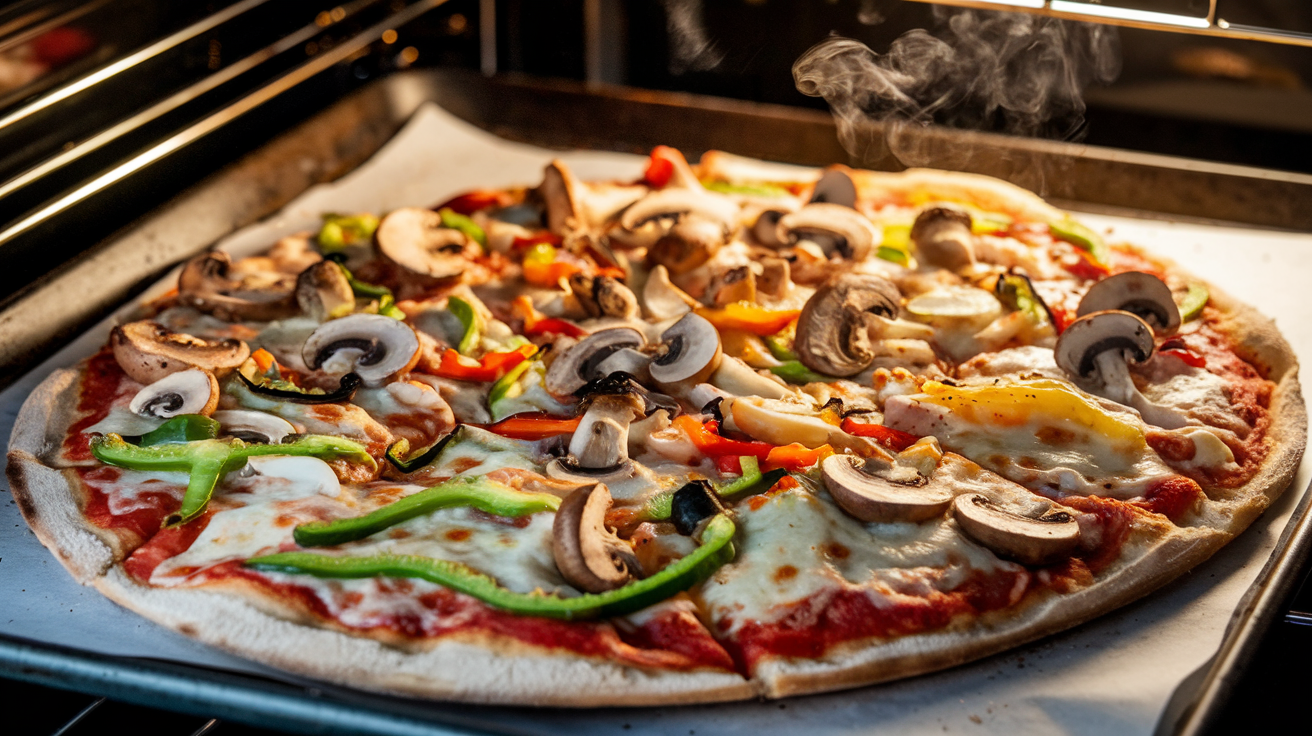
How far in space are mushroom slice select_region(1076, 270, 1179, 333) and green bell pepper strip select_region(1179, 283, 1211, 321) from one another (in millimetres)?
→ 190

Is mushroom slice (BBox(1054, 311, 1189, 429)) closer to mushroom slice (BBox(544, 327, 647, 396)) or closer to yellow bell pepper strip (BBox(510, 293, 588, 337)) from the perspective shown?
mushroom slice (BBox(544, 327, 647, 396))

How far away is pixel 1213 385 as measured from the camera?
12.0 ft

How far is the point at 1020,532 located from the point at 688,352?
47.4 inches

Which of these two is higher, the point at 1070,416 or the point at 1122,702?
the point at 1070,416

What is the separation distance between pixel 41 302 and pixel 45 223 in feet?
1.19

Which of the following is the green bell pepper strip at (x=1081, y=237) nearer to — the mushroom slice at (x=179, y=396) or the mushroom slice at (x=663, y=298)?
the mushroom slice at (x=663, y=298)

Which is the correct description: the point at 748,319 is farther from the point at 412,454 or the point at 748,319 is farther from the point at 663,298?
the point at 412,454

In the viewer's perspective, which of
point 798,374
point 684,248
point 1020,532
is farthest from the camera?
point 684,248

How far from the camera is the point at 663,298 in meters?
4.18

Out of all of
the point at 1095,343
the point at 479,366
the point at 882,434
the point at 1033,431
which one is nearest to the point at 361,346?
the point at 479,366

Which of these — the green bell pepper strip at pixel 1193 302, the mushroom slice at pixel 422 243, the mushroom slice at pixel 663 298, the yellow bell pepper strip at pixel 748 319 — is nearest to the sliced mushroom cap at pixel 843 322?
the yellow bell pepper strip at pixel 748 319

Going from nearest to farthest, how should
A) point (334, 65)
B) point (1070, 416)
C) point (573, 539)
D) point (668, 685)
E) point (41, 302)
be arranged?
1. point (668, 685)
2. point (573, 539)
3. point (1070, 416)
4. point (41, 302)
5. point (334, 65)

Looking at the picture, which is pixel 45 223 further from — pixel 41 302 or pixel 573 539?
pixel 573 539

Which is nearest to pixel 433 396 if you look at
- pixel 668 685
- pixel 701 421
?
pixel 701 421
